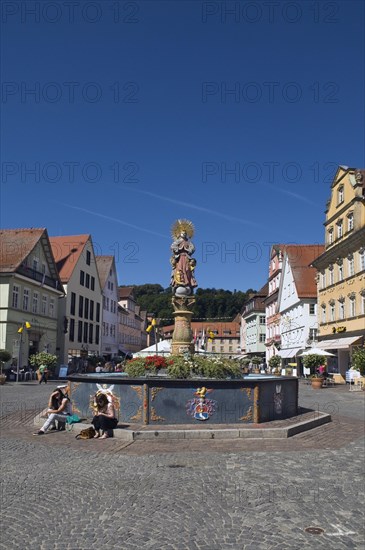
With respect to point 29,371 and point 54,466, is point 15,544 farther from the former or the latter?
point 29,371

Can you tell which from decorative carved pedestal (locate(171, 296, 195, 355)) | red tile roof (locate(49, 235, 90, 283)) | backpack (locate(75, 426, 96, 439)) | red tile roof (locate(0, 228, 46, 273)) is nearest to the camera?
backpack (locate(75, 426, 96, 439))

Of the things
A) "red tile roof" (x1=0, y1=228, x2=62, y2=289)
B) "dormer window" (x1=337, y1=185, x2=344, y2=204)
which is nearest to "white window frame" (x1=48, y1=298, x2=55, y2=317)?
"red tile roof" (x1=0, y1=228, x2=62, y2=289)

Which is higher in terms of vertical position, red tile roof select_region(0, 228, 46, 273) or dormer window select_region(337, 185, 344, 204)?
dormer window select_region(337, 185, 344, 204)

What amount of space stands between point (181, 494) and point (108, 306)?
209 ft

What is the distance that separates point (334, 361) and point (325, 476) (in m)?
36.2


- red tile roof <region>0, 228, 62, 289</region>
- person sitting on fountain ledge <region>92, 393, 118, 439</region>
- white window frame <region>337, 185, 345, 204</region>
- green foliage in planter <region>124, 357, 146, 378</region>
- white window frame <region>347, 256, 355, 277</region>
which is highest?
white window frame <region>337, 185, 345, 204</region>

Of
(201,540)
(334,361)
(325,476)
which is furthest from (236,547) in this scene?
(334,361)

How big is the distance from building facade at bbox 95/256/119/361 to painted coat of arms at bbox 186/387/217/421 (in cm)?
5392

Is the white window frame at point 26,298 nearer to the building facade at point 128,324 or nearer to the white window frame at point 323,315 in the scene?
the white window frame at point 323,315

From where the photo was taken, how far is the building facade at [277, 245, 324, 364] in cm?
5206

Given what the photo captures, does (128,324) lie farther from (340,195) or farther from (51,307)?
(340,195)

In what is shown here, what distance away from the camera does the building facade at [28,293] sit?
41.5m

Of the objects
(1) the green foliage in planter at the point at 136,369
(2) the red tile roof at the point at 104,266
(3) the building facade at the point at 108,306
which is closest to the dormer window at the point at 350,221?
(1) the green foliage in planter at the point at 136,369

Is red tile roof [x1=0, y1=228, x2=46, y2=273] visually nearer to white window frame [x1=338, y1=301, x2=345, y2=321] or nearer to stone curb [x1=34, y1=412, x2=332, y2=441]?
white window frame [x1=338, y1=301, x2=345, y2=321]
